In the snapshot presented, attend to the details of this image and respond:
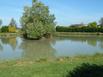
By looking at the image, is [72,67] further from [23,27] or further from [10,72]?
[23,27]

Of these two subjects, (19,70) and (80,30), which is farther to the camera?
(80,30)

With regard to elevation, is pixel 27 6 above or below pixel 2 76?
above

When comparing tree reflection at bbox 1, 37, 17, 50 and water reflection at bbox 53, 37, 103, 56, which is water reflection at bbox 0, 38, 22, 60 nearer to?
tree reflection at bbox 1, 37, 17, 50

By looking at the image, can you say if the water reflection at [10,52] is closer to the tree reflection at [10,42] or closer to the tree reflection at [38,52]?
the tree reflection at [38,52]

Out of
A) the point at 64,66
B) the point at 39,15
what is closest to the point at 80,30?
the point at 39,15

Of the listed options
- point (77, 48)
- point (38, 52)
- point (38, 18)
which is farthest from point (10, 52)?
point (38, 18)

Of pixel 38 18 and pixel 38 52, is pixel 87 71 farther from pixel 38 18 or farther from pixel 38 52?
pixel 38 18

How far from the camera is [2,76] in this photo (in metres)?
7.66

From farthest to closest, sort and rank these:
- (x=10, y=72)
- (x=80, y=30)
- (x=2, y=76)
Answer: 1. (x=80, y=30)
2. (x=10, y=72)
3. (x=2, y=76)

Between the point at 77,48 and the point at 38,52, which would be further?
the point at 77,48

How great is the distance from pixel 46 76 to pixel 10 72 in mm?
1354

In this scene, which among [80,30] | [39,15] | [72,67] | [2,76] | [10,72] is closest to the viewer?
[2,76]

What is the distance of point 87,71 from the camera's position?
838 centimetres

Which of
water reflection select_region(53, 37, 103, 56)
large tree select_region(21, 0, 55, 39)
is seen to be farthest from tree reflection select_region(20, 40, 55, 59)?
large tree select_region(21, 0, 55, 39)
